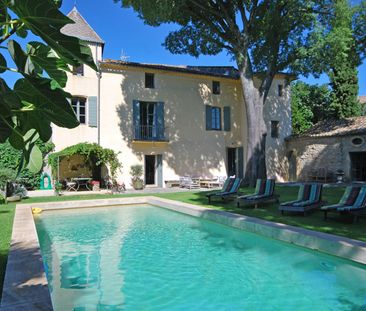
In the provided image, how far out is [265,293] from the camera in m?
4.96

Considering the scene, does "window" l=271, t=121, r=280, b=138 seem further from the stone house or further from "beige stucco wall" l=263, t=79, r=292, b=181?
"beige stucco wall" l=263, t=79, r=292, b=181

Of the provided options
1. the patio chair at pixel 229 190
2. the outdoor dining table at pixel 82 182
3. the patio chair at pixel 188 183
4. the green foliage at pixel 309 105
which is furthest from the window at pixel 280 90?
the outdoor dining table at pixel 82 182

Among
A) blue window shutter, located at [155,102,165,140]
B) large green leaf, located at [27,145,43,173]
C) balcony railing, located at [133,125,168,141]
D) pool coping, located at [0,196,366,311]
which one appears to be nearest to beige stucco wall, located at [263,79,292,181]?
blue window shutter, located at [155,102,165,140]

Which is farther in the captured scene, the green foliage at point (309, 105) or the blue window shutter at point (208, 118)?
the green foliage at point (309, 105)

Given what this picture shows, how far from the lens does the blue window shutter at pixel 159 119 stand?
68.6ft

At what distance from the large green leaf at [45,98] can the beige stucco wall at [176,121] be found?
18476mm

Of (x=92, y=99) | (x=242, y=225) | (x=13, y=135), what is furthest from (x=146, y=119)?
(x=13, y=135)

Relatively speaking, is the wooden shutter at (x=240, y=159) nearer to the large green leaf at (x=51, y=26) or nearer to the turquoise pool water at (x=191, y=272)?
the turquoise pool water at (x=191, y=272)

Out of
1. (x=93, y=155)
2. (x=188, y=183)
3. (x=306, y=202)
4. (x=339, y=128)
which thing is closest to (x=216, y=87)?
(x=188, y=183)

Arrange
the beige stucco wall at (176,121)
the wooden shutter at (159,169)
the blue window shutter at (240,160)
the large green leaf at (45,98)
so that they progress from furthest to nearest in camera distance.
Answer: the blue window shutter at (240,160)
the wooden shutter at (159,169)
the beige stucco wall at (176,121)
the large green leaf at (45,98)

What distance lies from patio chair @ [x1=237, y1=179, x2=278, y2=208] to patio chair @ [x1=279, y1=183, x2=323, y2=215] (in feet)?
4.70

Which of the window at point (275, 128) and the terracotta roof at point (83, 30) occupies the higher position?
the terracotta roof at point (83, 30)

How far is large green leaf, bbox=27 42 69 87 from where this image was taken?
803 millimetres

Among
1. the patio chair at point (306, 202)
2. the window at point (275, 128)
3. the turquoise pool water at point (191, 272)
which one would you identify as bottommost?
the turquoise pool water at point (191, 272)
